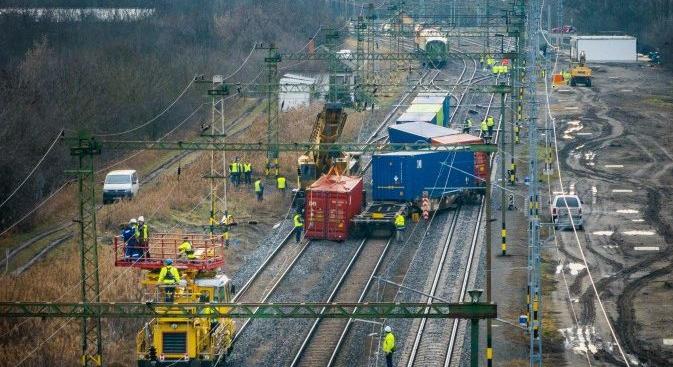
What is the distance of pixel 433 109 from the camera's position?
205ft

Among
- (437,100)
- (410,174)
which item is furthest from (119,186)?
(437,100)

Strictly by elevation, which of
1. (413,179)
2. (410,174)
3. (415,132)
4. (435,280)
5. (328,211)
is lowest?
(435,280)

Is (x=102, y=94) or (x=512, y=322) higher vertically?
(x=102, y=94)

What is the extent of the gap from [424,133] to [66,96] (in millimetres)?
18736

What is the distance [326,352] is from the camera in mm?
34312

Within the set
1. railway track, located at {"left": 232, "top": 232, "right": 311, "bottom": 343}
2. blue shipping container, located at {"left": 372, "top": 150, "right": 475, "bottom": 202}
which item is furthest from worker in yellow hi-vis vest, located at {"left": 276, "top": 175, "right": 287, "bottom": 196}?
railway track, located at {"left": 232, "top": 232, "right": 311, "bottom": 343}

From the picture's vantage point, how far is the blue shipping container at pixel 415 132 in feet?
178

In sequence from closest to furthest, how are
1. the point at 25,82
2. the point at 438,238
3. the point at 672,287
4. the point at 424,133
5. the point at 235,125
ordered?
the point at 672,287, the point at 438,238, the point at 424,133, the point at 25,82, the point at 235,125

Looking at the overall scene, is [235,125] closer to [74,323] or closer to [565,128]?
[565,128]

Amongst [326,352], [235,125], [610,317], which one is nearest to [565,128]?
[235,125]

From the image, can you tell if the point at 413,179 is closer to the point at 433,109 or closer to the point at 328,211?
the point at 328,211

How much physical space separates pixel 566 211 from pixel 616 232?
6.67 feet

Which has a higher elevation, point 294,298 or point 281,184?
point 281,184

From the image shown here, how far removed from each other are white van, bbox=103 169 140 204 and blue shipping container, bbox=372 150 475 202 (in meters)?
10.1
